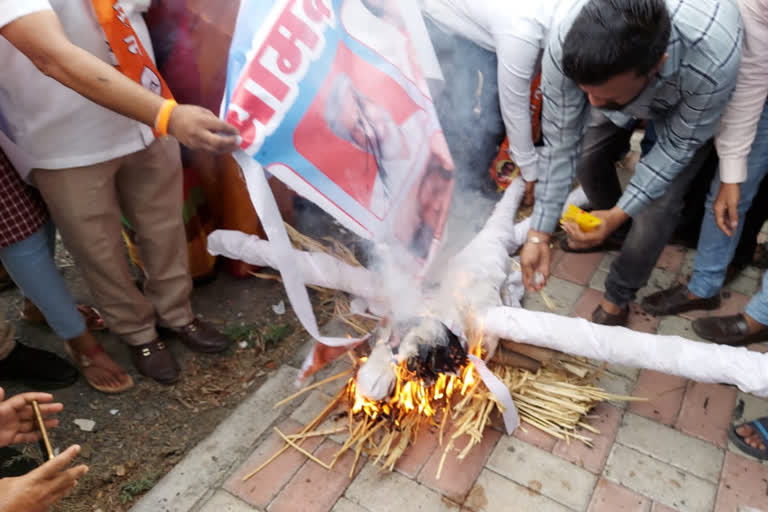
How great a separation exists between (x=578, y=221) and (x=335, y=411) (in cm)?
140

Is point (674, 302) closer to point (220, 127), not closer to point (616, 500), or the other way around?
point (616, 500)

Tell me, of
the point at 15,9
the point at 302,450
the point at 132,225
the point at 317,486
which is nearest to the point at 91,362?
the point at 132,225

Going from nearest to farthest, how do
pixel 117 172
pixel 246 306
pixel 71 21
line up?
pixel 71 21 < pixel 117 172 < pixel 246 306

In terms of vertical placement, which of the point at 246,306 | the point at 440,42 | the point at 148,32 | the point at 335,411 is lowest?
the point at 246,306

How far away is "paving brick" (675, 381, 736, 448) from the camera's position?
249 cm

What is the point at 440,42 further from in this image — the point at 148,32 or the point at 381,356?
the point at 381,356

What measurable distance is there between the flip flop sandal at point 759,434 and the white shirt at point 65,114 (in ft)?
9.56

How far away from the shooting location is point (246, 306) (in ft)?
11.4

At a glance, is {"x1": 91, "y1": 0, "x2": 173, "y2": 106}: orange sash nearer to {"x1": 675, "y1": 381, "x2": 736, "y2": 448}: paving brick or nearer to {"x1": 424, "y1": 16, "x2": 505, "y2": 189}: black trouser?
{"x1": 424, "y1": 16, "x2": 505, "y2": 189}: black trouser

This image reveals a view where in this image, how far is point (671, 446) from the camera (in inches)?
95.8

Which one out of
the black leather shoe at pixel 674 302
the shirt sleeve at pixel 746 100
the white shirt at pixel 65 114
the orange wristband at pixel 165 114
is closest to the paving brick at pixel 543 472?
the black leather shoe at pixel 674 302

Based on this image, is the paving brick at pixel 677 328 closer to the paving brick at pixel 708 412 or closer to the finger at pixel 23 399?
the paving brick at pixel 708 412

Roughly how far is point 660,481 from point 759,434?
0.52m

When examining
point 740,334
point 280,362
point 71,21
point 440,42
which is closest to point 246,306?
point 280,362
